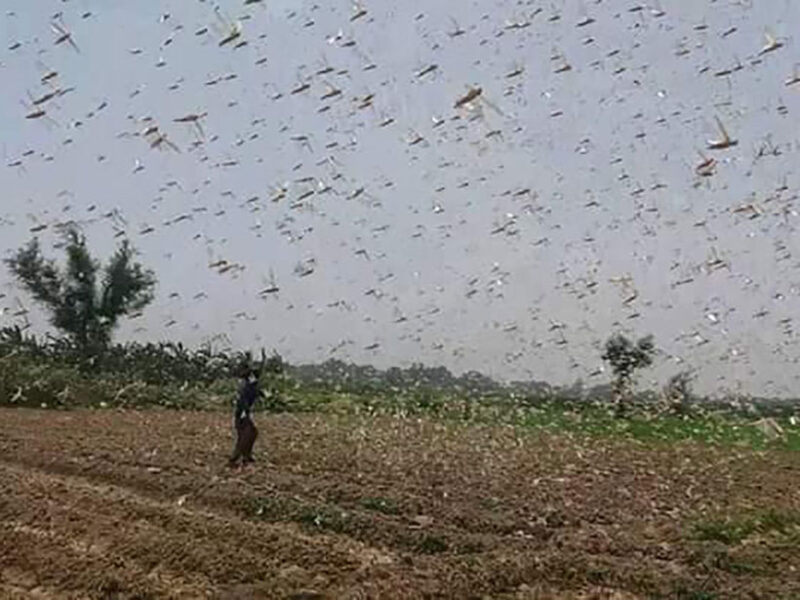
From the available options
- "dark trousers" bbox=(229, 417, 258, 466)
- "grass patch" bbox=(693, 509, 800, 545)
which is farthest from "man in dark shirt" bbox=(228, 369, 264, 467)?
"grass patch" bbox=(693, 509, 800, 545)

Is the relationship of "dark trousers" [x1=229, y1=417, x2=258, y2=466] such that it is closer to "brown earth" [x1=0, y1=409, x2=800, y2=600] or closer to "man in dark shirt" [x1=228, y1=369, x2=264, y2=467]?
"man in dark shirt" [x1=228, y1=369, x2=264, y2=467]

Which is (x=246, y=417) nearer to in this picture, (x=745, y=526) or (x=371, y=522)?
(x=371, y=522)

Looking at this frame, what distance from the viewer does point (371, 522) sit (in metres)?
18.7

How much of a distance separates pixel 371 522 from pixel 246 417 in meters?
7.13

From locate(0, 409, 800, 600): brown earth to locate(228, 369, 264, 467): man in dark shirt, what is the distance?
0.45 meters

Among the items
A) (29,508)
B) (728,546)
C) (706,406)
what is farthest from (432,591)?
(706,406)

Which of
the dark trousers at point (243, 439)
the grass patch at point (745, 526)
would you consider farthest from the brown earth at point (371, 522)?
the dark trousers at point (243, 439)

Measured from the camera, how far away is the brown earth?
15109 mm

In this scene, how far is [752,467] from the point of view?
3117 centimetres

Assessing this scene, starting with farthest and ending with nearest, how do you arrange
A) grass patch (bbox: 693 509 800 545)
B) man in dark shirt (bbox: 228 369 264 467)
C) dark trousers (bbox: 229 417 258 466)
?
dark trousers (bbox: 229 417 258 466), man in dark shirt (bbox: 228 369 264 467), grass patch (bbox: 693 509 800 545)

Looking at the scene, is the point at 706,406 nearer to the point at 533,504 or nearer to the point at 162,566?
the point at 533,504

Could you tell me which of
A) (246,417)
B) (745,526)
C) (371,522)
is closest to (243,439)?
(246,417)

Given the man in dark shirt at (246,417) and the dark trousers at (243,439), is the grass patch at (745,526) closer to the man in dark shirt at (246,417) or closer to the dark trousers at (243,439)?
the man in dark shirt at (246,417)

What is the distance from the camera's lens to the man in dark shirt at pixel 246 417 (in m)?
24.8
